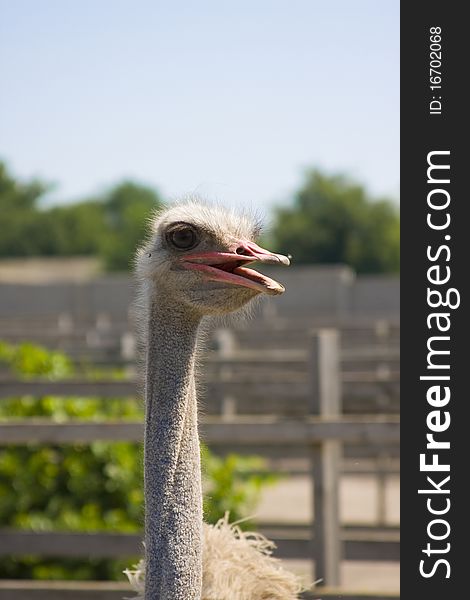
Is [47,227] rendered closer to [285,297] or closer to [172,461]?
[285,297]

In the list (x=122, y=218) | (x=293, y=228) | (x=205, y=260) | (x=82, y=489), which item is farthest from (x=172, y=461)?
(x=122, y=218)

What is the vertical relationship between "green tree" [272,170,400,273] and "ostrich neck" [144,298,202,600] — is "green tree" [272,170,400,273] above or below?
above

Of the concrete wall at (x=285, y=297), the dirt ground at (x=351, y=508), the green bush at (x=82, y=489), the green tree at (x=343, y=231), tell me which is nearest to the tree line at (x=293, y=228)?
the green tree at (x=343, y=231)

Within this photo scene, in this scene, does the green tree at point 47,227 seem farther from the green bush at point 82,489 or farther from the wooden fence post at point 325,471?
the wooden fence post at point 325,471

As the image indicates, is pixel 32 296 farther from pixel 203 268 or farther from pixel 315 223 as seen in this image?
pixel 315 223

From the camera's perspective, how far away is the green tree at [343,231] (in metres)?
50.8

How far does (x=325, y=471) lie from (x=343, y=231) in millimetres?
48949

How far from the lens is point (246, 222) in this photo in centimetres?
289

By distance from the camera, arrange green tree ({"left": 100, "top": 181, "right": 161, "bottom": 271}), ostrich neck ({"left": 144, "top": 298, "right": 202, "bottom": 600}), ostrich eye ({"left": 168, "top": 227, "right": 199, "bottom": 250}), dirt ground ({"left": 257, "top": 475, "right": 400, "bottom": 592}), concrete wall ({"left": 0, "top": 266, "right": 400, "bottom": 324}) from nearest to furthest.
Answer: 1. ostrich neck ({"left": 144, "top": 298, "right": 202, "bottom": 600})
2. ostrich eye ({"left": 168, "top": 227, "right": 199, "bottom": 250})
3. dirt ground ({"left": 257, "top": 475, "right": 400, "bottom": 592})
4. concrete wall ({"left": 0, "top": 266, "right": 400, "bottom": 324})
5. green tree ({"left": 100, "top": 181, "right": 161, "bottom": 271})

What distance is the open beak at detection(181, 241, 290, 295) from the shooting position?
8.97 feet

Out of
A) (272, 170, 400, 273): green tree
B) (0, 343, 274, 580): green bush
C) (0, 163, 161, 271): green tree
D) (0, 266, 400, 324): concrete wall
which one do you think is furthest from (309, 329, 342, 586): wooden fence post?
(0, 163, 161, 271): green tree

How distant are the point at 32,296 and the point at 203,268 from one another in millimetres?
22163

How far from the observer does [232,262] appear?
9.20 ft

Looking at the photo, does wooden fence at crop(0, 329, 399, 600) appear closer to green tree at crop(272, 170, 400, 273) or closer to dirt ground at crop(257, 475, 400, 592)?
dirt ground at crop(257, 475, 400, 592)
